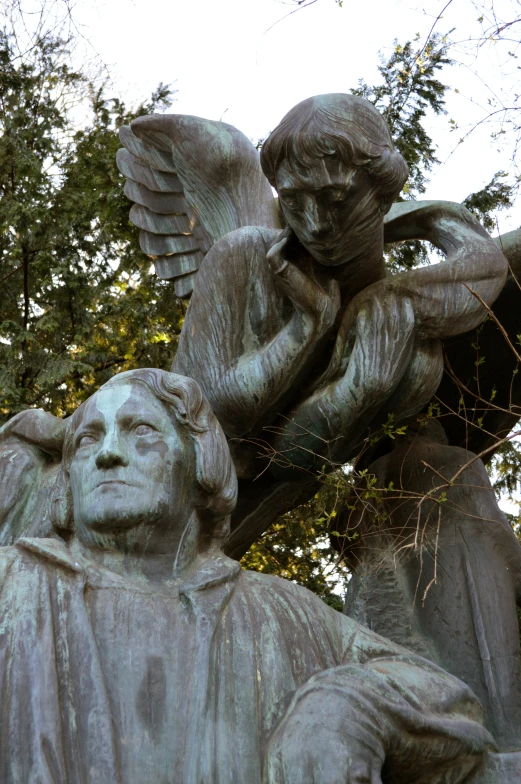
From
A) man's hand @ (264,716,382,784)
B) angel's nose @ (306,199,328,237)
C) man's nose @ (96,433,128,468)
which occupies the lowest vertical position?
man's hand @ (264,716,382,784)

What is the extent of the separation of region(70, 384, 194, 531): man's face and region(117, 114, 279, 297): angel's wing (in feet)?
6.19

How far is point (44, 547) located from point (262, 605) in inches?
24.7

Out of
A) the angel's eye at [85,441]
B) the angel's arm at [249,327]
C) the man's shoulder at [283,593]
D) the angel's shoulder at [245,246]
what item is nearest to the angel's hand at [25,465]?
the angel's arm at [249,327]

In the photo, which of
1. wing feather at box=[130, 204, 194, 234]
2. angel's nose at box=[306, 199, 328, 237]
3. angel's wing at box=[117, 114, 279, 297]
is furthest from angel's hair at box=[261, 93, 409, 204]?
wing feather at box=[130, 204, 194, 234]

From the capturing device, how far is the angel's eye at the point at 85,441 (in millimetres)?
4219

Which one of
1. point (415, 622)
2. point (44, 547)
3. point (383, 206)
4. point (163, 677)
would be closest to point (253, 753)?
point (163, 677)

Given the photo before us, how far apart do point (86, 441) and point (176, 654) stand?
0.71 meters

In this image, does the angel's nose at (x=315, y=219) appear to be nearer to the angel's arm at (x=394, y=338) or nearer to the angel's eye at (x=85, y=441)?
the angel's arm at (x=394, y=338)

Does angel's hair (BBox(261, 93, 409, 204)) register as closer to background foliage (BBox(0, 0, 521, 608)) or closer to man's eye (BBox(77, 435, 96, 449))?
man's eye (BBox(77, 435, 96, 449))

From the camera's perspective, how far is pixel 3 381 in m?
8.45

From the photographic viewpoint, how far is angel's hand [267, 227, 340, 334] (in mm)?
4934

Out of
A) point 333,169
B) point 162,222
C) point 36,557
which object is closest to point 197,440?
point 36,557

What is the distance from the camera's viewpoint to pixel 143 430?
13.8 feet

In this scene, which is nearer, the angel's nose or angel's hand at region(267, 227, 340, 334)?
the angel's nose
